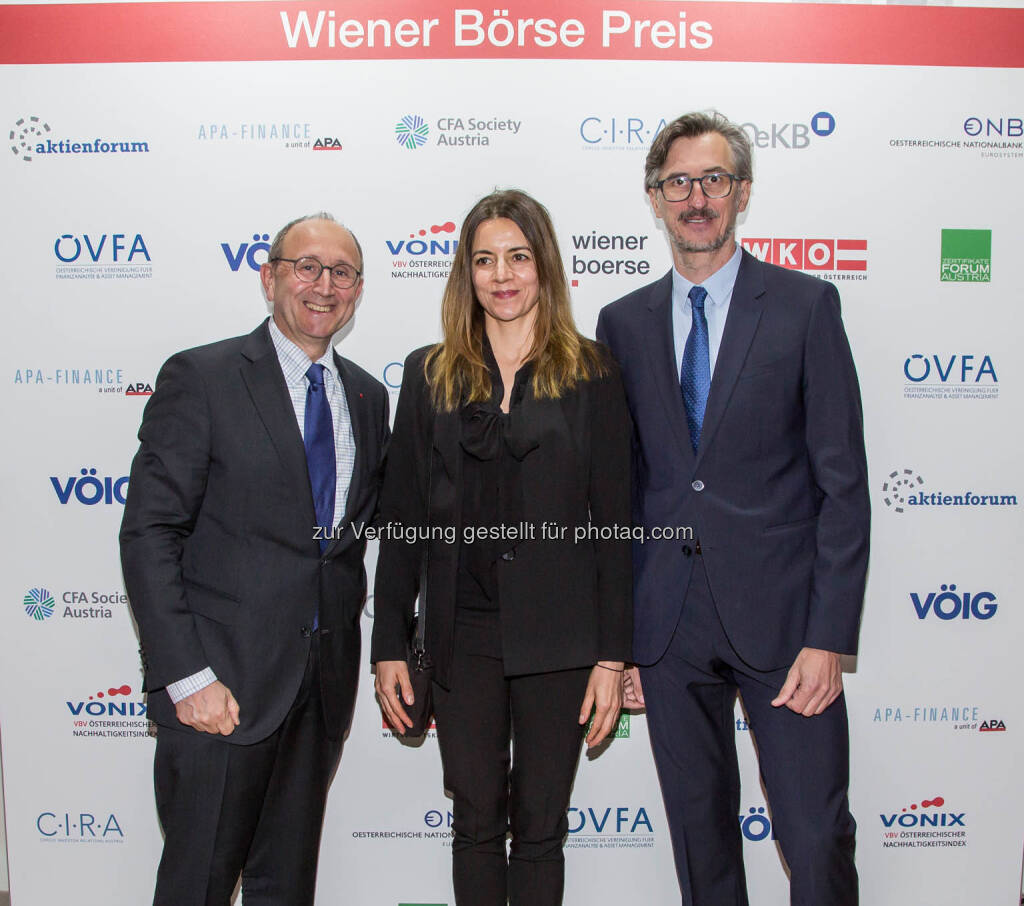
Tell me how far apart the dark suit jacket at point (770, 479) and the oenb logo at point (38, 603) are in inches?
85.2

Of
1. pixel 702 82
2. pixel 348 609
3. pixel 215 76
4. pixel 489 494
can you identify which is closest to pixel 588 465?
pixel 489 494

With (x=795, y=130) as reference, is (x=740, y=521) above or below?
below

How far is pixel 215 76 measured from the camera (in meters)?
2.69

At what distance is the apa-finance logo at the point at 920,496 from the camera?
2.80 metres

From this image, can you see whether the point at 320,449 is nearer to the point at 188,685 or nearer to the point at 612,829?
the point at 188,685

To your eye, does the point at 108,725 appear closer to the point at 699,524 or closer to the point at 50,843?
the point at 50,843

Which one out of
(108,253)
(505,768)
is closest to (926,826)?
(505,768)

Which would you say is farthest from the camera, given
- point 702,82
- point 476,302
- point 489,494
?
point 702,82

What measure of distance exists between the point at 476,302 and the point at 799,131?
1.40 m

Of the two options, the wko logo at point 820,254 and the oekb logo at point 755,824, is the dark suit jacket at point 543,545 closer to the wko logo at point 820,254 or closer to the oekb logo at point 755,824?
the wko logo at point 820,254

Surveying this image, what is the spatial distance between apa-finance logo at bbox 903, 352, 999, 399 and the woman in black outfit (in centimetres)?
136

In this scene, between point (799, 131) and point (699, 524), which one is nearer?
point (699, 524)

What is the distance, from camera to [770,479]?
2.06m

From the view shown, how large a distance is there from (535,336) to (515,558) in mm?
600
